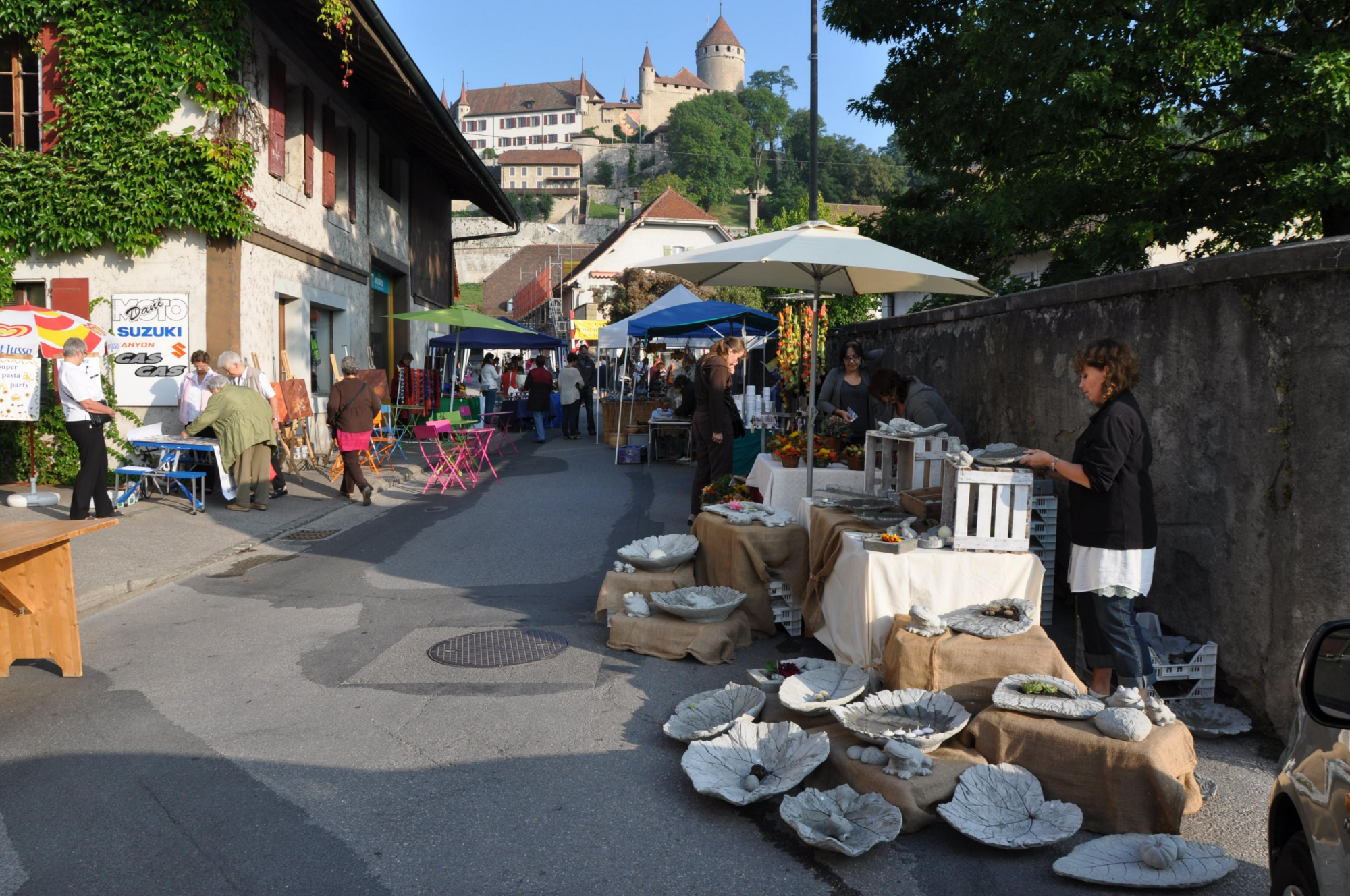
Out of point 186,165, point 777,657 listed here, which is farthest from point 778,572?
point 186,165

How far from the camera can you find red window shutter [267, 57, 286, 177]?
13.7 meters

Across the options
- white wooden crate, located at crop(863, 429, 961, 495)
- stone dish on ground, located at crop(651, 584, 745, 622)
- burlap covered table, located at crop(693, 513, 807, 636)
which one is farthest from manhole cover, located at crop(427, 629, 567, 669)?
white wooden crate, located at crop(863, 429, 961, 495)

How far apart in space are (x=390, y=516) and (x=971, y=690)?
818 cm

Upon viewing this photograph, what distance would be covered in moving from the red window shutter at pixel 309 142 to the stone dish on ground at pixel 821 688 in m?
13.3

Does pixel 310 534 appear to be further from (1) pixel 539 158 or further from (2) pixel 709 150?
(1) pixel 539 158

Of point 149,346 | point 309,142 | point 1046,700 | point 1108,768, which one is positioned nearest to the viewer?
point 1108,768

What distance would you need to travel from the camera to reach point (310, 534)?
32.9 feet

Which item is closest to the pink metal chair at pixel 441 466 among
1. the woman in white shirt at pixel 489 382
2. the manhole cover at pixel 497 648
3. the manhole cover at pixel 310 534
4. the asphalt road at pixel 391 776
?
the manhole cover at pixel 310 534

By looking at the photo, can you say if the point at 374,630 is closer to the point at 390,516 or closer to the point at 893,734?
the point at 893,734

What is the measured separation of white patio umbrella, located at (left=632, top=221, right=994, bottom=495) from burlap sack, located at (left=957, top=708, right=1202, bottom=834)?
10.1 ft

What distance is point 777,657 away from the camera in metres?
5.82

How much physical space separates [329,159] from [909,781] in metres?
15.4

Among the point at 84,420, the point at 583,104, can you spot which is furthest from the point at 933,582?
the point at 583,104

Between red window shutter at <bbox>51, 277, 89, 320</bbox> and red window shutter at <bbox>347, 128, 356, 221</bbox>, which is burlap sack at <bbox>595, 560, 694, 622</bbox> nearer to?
red window shutter at <bbox>51, 277, 89, 320</bbox>
